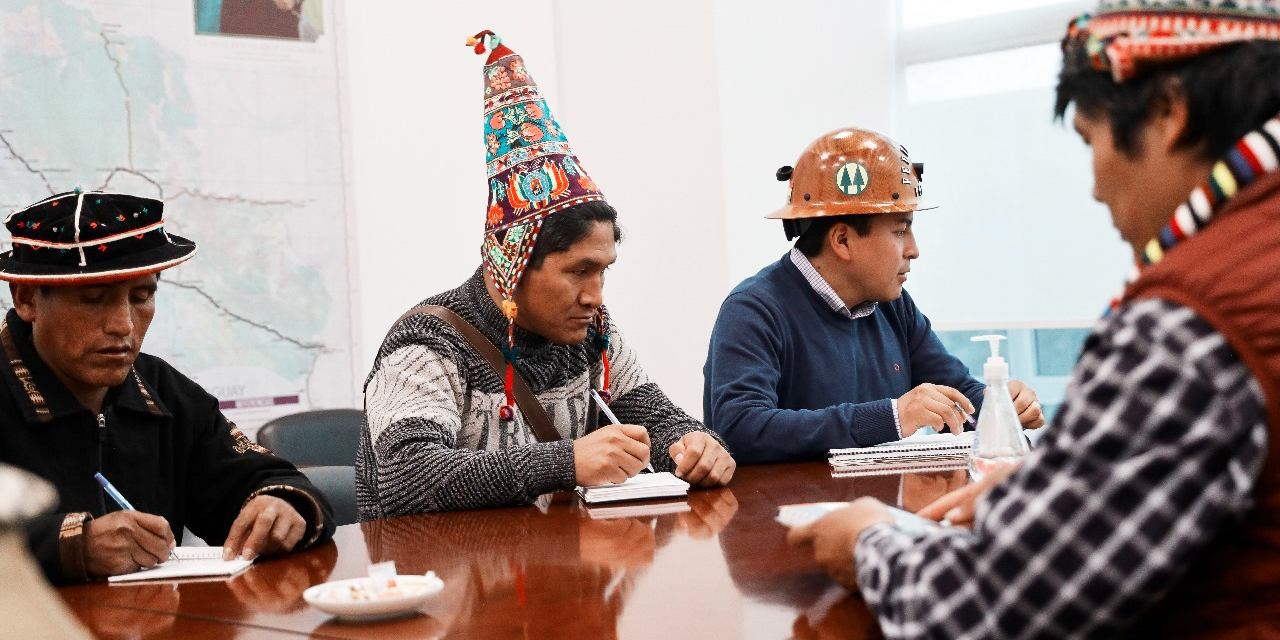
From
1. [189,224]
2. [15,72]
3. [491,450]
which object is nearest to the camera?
[491,450]

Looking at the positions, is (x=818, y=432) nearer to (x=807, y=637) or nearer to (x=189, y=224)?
(x=807, y=637)

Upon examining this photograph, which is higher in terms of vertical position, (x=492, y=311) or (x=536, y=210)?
(x=536, y=210)

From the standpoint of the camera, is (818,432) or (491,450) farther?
(818,432)

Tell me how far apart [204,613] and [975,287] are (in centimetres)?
387

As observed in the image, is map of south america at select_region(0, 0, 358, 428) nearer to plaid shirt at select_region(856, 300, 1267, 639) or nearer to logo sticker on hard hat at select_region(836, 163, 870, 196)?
logo sticker on hard hat at select_region(836, 163, 870, 196)

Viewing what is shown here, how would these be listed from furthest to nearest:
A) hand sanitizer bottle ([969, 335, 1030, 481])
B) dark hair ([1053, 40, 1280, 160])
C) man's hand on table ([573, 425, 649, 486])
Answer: man's hand on table ([573, 425, 649, 486]) < hand sanitizer bottle ([969, 335, 1030, 481]) < dark hair ([1053, 40, 1280, 160])

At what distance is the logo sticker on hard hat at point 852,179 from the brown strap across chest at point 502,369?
1018 mm

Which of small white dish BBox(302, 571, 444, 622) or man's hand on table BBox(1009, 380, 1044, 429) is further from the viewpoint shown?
man's hand on table BBox(1009, 380, 1044, 429)

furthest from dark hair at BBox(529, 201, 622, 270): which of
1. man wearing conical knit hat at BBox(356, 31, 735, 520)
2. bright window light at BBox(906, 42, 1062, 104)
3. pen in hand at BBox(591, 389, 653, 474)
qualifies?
bright window light at BBox(906, 42, 1062, 104)

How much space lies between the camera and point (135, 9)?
140 inches

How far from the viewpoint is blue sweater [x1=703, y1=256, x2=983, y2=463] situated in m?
2.61

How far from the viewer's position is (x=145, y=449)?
84.0 inches

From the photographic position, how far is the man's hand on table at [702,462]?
2.28 metres

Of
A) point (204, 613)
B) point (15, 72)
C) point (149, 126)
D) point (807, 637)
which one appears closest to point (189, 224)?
point (149, 126)
